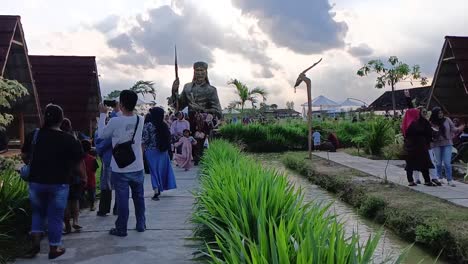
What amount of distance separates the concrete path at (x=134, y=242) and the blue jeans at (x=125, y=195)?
6.1 inches

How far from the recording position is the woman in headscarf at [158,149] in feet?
26.4

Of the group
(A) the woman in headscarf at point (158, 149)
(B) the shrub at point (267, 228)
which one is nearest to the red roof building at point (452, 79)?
(A) the woman in headscarf at point (158, 149)

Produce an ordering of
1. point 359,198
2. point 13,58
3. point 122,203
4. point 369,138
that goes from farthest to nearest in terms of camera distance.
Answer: point 369,138
point 13,58
point 359,198
point 122,203

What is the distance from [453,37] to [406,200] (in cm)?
962

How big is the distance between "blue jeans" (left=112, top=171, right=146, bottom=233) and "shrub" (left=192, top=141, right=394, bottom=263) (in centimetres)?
77

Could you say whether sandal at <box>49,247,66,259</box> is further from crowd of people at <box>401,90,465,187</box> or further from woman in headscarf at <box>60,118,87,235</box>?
crowd of people at <box>401,90,465,187</box>

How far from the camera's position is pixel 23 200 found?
614 cm

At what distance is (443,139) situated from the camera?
9.77m

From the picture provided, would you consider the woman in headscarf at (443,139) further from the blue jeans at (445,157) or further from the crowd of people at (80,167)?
the crowd of people at (80,167)

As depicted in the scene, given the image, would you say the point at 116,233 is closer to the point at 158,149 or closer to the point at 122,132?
the point at 122,132

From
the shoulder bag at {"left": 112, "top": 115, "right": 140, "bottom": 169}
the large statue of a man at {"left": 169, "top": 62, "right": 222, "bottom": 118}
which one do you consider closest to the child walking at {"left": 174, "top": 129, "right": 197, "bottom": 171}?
the large statue of a man at {"left": 169, "top": 62, "right": 222, "bottom": 118}

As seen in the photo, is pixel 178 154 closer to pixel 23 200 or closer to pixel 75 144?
pixel 23 200

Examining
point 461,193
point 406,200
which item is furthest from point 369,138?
point 406,200

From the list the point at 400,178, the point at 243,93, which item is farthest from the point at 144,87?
the point at 400,178
